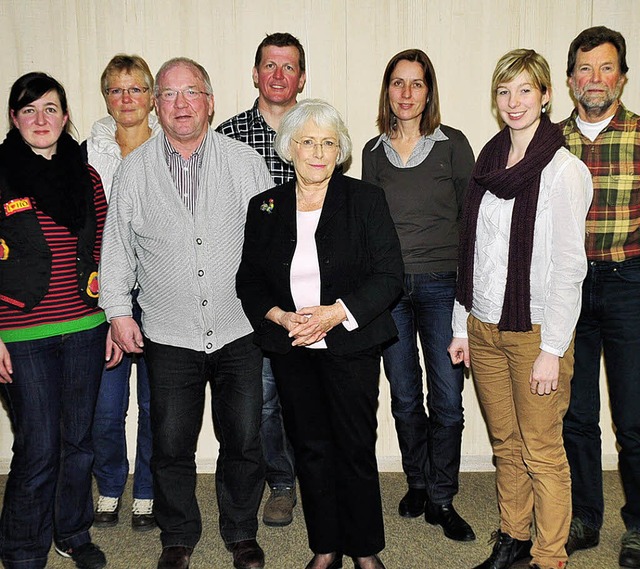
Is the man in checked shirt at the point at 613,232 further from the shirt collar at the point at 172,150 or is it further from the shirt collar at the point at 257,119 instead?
the shirt collar at the point at 172,150

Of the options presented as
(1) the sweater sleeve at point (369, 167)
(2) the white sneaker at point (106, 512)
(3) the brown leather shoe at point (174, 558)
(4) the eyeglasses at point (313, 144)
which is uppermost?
(4) the eyeglasses at point (313, 144)

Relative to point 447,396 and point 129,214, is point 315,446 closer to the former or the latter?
point 447,396

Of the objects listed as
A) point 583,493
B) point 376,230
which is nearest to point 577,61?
point 376,230

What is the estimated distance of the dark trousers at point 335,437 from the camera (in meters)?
2.50

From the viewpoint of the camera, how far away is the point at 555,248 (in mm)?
2385

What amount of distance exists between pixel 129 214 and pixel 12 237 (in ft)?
1.37

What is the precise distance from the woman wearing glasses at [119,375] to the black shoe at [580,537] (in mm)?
1809

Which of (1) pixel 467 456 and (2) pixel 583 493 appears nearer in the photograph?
(2) pixel 583 493

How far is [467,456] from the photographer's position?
154 inches

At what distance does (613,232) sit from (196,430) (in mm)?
1791

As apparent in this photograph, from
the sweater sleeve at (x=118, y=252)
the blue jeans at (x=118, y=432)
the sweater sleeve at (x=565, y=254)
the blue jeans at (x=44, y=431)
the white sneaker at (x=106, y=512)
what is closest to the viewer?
the sweater sleeve at (x=565, y=254)

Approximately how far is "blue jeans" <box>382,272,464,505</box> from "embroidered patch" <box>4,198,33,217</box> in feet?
5.06

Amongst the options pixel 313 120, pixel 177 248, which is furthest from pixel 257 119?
pixel 177 248

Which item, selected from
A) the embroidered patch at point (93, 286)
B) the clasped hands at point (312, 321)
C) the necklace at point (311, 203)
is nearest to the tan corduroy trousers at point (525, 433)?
the clasped hands at point (312, 321)
